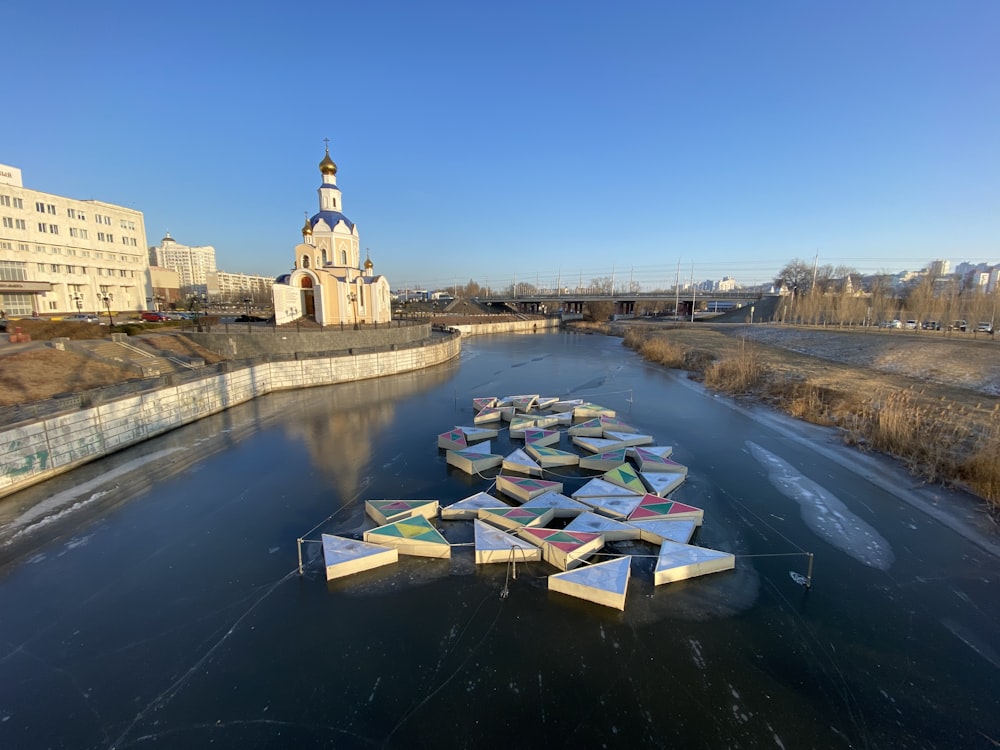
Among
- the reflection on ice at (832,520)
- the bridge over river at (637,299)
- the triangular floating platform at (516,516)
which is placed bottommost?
the reflection on ice at (832,520)

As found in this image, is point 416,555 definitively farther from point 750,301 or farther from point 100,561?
point 750,301

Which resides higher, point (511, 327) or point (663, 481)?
point (511, 327)

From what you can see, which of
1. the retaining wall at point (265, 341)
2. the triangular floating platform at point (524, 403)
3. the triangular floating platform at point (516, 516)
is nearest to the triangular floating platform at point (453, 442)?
the triangular floating platform at point (516, 516)

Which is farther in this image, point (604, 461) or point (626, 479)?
point (604, 461)

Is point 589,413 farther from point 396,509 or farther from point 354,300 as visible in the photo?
point 354,300

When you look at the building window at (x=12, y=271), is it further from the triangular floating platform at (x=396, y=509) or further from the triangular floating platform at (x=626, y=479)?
the triangular floating platform at (x=626, y=479)

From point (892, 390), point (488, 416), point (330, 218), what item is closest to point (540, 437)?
point (488, 416)

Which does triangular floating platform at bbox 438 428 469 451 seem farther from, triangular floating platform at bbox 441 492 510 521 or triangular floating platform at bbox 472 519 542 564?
triangular floating platform at bbox 472 519 542 564
